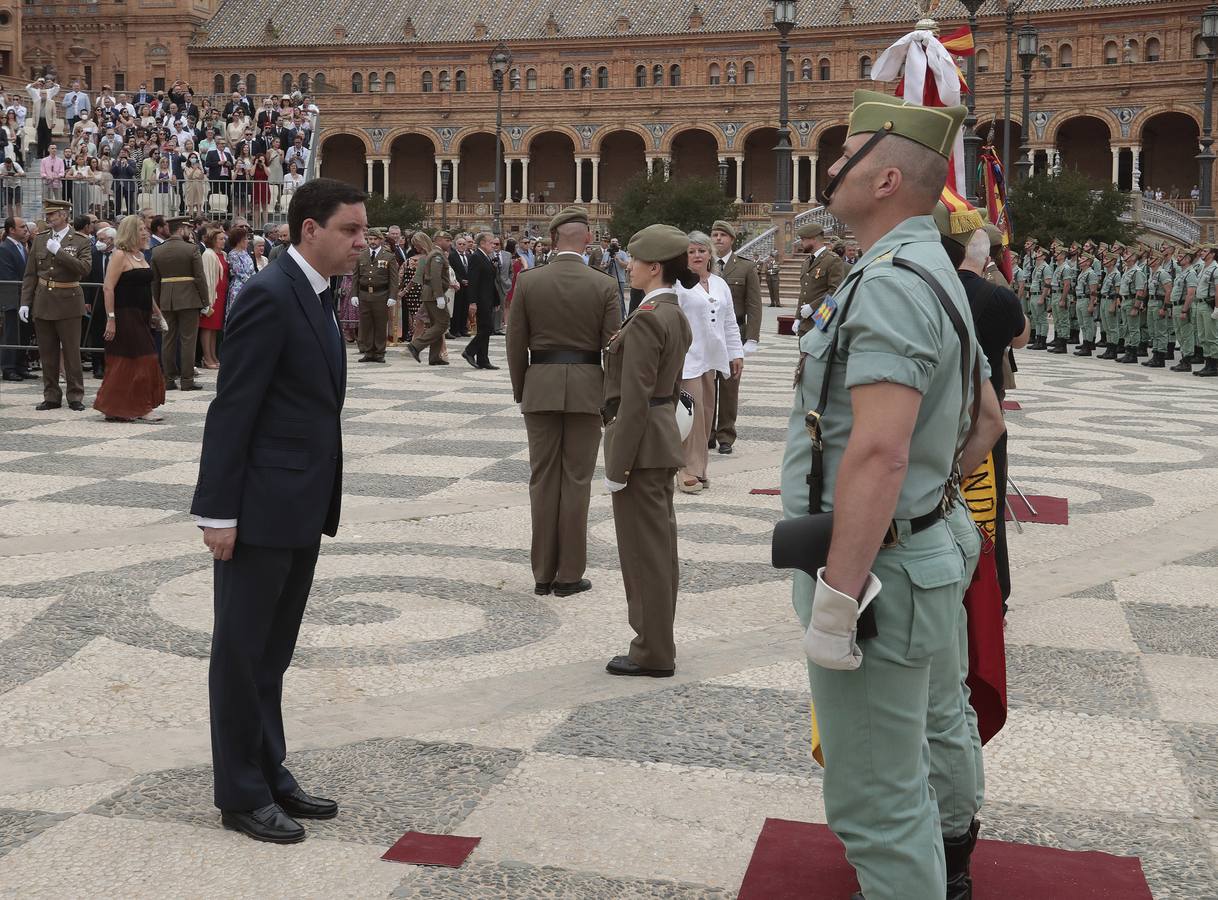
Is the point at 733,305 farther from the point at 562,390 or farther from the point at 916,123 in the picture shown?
the point at 916,123

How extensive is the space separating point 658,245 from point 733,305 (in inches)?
194

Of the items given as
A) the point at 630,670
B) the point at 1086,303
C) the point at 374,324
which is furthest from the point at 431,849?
the point at 1086,303

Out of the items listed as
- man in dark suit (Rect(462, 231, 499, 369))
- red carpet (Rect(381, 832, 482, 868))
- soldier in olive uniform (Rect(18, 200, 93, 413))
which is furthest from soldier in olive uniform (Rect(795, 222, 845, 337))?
red carpet (Rect(381, 832, 482, 868))

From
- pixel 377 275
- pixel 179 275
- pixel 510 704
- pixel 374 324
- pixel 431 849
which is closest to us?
pixel 431 849

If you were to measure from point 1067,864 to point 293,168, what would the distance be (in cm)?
2398

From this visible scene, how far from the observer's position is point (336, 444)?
372 centimetres

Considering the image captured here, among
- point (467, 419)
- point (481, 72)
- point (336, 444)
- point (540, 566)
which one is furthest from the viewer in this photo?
point (481, 72)

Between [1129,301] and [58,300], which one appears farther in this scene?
[1129,301]

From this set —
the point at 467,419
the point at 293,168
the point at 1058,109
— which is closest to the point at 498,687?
the point at 467,419

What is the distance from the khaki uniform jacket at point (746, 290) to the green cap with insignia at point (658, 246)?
5.85 meters

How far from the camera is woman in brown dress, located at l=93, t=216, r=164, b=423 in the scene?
11312 mm

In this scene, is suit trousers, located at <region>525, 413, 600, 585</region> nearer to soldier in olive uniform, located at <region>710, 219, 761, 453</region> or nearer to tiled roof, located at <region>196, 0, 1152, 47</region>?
soldier in olive uniform, located at <region>710, 219, 761, 453</region>

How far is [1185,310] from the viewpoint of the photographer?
18.8 metres

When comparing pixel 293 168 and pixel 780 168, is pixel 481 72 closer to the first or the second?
pixel 780 168
